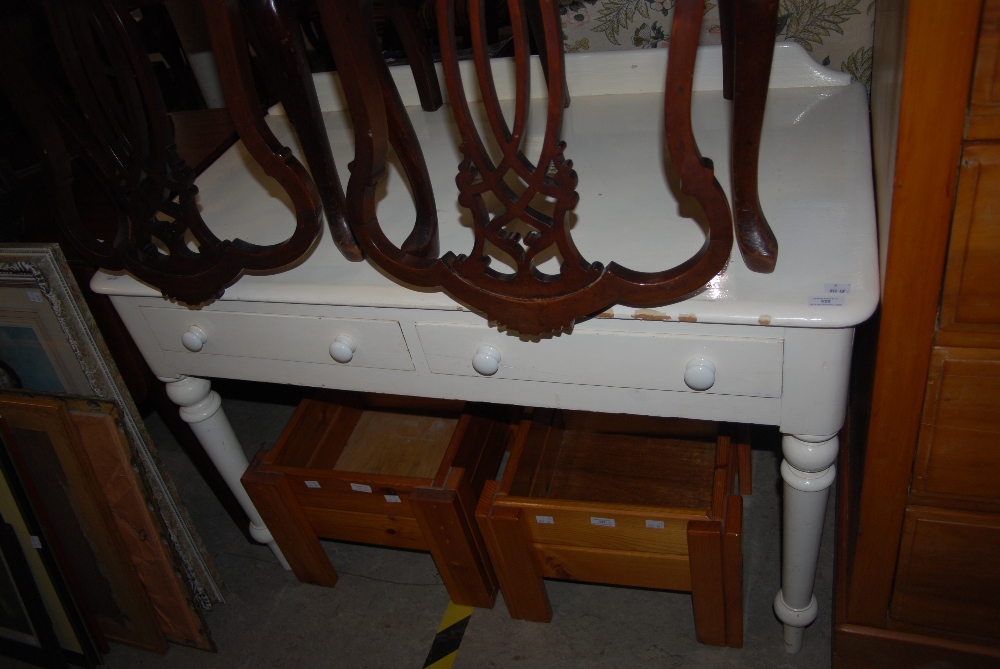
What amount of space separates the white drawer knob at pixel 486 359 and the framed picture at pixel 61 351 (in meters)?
0.64

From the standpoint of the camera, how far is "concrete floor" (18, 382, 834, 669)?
1.28m

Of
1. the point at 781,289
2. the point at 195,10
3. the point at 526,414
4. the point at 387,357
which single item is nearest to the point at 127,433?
the point at 387,357

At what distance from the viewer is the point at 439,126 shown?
1285 millimetres

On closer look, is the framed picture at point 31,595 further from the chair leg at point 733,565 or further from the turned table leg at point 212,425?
the chair leg at point 733,565

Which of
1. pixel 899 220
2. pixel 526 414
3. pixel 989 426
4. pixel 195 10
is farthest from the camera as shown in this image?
pixel 195 10

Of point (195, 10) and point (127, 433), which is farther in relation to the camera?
point (195, 10)

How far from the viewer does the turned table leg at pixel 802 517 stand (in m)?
0.95

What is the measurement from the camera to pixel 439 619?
1385mm

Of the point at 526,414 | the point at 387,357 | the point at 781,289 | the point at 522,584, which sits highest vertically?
the point at 781,289

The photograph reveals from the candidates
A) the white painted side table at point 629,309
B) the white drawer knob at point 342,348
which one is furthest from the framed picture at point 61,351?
the white drawer knob at point 342,348

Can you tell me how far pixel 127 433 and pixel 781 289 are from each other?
102 cm


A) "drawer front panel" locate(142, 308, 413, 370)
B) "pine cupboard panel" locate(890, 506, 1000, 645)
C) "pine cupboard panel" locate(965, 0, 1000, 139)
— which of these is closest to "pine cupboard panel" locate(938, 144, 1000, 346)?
"pine cupboard panel" locate(965, 0, 1000, 139)

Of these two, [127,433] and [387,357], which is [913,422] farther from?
[127,433]

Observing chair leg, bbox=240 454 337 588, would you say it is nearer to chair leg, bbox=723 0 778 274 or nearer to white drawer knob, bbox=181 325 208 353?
white drawer knob, bbox=181 325 208 353
